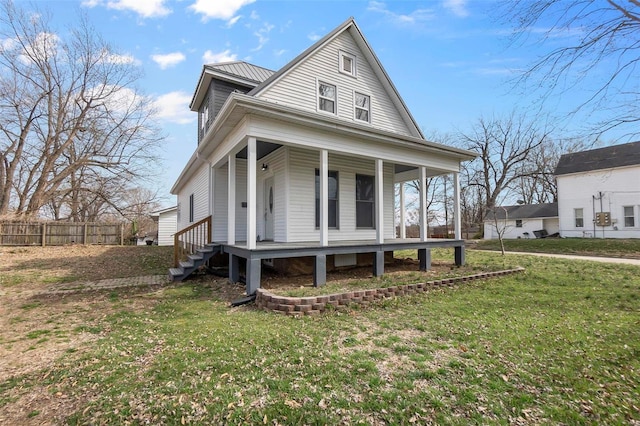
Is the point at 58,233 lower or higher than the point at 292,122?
lower

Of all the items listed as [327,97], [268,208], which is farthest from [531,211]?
[268,208]

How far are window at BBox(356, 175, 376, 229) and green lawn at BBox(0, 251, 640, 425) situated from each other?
15.3ft

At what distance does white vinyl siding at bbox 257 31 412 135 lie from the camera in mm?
9656

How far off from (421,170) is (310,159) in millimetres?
3668

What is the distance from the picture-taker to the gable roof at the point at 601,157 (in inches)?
865

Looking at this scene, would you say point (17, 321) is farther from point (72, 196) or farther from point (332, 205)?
point (72, 196)

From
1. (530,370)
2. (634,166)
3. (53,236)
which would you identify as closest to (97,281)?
(530,370)

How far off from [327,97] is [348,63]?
→ 5.77 ft

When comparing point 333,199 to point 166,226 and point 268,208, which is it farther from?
point 166,226

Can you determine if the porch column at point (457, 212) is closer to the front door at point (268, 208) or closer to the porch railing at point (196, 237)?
the front door at point (268, 208)

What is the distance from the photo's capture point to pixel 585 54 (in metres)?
6.64

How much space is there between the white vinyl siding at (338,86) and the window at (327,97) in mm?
159

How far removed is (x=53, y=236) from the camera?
18359mm

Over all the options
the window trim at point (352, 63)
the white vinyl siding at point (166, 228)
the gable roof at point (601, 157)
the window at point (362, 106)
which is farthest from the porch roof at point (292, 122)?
the white vinyl siding at point (166, 228)
